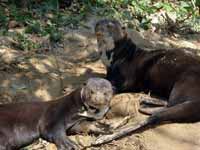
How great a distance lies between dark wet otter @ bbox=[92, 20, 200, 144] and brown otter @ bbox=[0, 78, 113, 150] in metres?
0.29

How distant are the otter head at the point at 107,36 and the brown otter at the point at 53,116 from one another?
1.49m

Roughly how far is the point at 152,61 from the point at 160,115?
102 centimetres

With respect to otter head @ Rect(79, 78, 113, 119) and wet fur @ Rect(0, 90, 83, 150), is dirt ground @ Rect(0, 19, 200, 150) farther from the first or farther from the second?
otter head @ Rect(79, 78, 113, 119)

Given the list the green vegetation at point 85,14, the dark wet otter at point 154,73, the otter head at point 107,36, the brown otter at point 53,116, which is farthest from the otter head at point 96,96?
the green vegetation at point 85,14

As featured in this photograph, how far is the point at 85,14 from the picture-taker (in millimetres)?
8297

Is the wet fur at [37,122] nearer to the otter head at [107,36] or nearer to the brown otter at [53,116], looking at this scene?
the brown otter at [53,116]

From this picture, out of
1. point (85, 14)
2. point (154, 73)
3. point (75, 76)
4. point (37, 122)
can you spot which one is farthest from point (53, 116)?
point (85, 14)

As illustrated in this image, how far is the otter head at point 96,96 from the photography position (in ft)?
16.4

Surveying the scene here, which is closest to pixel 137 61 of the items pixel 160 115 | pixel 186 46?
pixel 160 115

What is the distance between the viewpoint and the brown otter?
192 inches

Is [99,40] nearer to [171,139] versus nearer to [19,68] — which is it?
[19,68]

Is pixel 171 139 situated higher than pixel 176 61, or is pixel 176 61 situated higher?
pixel 176 61

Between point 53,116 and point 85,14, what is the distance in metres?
3.58

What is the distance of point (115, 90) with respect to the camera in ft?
20.3
